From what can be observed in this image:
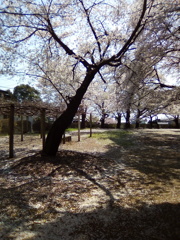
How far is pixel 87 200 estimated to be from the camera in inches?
156

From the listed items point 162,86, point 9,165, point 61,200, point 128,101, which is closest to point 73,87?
point 128,101

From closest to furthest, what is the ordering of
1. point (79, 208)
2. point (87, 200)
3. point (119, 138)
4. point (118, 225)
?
point (118, 225) < point (79, 208) < point (87, 200) < point (119, 138)

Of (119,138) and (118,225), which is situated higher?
(119,138)

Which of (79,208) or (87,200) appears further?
(87,200)

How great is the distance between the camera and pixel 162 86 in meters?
13.3

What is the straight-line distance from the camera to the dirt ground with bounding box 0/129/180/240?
2.85 m

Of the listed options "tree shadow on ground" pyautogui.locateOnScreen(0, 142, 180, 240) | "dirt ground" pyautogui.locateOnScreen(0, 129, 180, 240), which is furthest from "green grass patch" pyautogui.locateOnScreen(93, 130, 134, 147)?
"tree shadow on ground" pyautogui.locateOnScreen(0, 142, 180, 240)

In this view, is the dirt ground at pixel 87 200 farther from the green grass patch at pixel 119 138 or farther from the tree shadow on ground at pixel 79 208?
the green grass patch at pixel 119 138

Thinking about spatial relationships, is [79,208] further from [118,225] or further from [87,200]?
[118,225]

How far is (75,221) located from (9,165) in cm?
414

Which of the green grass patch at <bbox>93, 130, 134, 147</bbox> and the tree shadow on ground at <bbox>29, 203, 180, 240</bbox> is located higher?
the green grass patch at <bbox>93, 130, 134, 147</bbox>

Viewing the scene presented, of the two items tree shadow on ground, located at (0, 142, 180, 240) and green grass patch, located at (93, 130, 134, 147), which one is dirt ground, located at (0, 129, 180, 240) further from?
green grass patch, located at (93, 130, 134, 147)

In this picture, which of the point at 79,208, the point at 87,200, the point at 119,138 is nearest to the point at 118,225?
the point at 79,208

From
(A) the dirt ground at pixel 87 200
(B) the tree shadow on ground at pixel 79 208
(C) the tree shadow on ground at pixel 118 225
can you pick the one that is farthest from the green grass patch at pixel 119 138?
(C) the tree shadow on ground at pixel 118 225
